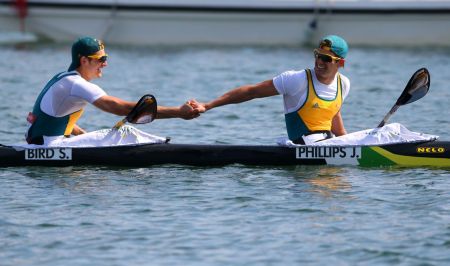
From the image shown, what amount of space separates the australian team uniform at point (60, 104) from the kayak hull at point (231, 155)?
0.24 metres

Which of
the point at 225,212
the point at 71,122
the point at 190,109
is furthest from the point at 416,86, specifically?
the point at 71,122

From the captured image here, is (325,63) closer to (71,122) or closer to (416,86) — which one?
(416,86)

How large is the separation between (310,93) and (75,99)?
2.57 metres

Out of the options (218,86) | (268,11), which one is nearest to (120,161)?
(218,86)

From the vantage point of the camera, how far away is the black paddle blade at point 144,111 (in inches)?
500

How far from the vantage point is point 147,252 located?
974 cm

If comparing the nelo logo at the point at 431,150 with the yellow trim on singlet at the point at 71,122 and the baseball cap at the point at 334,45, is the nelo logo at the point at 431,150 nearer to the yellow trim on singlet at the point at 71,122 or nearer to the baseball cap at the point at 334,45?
the baseball cap at the point at 334,45

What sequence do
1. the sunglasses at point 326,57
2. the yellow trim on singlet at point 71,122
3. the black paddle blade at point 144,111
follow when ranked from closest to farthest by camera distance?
the black paddle blade at point 144,111 → the sunglasses at point 326,57 → the yellow trim on singlet at point 71,122

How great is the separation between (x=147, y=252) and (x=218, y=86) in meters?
12.9

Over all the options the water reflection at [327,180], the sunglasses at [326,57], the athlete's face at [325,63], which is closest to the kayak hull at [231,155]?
the water reflection at [327,180]

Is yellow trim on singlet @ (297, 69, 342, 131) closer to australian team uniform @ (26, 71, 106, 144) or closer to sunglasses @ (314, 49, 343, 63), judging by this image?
sunglasses @ (314, 49, 343, 63)

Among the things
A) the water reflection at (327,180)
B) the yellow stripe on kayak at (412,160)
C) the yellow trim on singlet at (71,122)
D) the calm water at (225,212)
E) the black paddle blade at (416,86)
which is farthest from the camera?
the black paddle blade at (416,86)

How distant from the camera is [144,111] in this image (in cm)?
1278

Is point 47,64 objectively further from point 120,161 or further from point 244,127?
point 120,161
